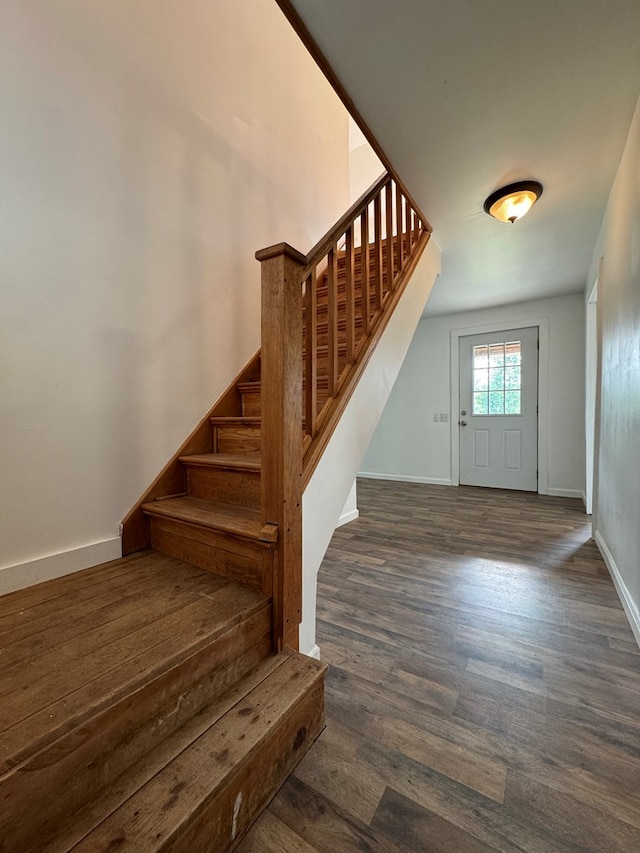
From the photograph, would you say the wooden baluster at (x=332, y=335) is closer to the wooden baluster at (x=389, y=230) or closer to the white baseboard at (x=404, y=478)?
the wooden baluster at (x=389, y=230)

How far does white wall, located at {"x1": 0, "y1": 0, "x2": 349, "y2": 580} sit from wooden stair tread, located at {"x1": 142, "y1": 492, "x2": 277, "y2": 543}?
0.17m

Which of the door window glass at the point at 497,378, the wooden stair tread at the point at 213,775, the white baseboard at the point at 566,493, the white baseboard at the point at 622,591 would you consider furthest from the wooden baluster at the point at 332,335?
the white baseboard at the point at 566,493

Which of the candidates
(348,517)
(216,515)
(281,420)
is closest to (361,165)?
(348,517)

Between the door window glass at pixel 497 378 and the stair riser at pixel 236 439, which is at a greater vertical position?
the door window glass at pixel 497 378

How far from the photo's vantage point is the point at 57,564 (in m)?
1.32

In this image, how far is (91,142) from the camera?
4.66 ft

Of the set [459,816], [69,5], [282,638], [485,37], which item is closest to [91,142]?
[69,5]

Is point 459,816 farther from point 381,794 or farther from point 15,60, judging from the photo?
point 15,60

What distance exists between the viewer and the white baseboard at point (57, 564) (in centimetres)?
121

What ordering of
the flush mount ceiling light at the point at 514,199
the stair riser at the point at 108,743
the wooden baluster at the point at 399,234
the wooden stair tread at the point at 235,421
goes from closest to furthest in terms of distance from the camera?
the stair riser at the point at 108,743
the wooden stair tread at the point at 235,421
the flush mount ceiling light at the point at 514,199
the wooden baluster at the point at 399,234

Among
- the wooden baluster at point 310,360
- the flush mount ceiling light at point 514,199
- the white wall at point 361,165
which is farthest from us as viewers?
the white wall at point 361,165

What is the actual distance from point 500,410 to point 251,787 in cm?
445

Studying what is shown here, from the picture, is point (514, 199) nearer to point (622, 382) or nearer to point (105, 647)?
point (622, 382)

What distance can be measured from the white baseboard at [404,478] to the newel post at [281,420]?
4024 millimetres
